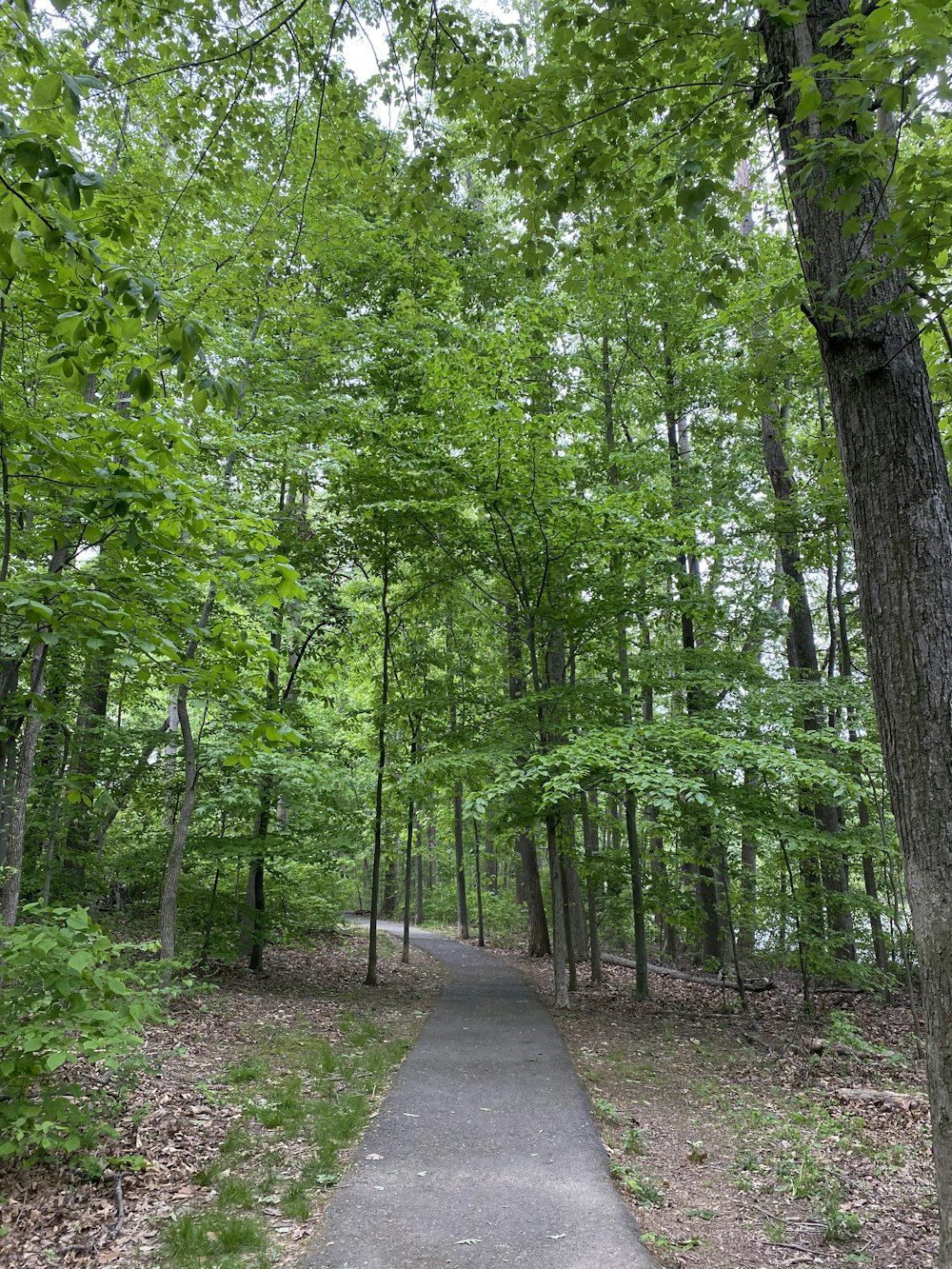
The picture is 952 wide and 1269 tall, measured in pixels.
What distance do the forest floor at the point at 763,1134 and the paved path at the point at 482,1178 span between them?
0.78 ft

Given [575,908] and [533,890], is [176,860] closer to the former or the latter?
[533,890]

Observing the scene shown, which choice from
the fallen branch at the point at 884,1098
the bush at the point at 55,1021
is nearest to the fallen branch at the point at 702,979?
the fallen branch at the point at 884,1098

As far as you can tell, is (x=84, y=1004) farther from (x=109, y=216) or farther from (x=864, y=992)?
(x=864, y=992)

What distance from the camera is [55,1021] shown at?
3.65m

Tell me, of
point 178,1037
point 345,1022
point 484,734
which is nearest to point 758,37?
point 484,734

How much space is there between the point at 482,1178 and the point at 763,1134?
7.66ft

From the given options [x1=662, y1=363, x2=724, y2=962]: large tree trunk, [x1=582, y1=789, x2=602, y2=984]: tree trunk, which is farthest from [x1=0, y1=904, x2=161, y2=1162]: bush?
[x1=582, y1=789, x2=602, y2=984]: tree trunk

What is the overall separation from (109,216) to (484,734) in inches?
279

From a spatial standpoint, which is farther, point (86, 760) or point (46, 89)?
point (86, 760)

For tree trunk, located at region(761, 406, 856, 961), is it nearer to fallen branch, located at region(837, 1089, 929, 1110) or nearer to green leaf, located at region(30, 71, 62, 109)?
fallen branch, located at region(837, 1089, 929, 1110)

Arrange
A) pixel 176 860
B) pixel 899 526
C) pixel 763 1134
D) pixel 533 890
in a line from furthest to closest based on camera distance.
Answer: pixel 533 890, pixel 176 860, pixel 763 1134, pixel 899 526

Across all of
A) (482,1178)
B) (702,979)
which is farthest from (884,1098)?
(702,979)

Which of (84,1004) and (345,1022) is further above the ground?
(84,1004)

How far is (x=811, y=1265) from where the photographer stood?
11.4ft
